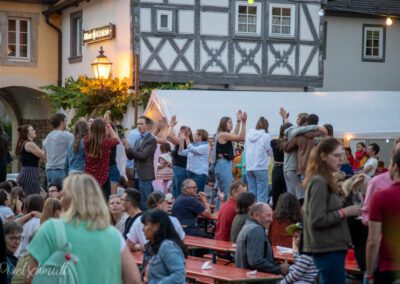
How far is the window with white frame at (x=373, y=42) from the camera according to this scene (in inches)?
1294

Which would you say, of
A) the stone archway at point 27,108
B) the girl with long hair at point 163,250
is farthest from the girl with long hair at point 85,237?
the stone archway at point 27,108

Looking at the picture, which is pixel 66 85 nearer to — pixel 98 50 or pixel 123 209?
pixel 98 50

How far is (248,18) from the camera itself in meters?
28.5

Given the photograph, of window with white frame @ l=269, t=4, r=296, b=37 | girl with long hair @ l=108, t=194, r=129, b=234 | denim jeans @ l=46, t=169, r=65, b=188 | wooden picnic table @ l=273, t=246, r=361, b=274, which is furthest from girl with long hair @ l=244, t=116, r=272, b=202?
window with white frame @ l=269, t=4, r=296, b=37

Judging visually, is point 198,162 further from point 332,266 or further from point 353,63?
point 353,63

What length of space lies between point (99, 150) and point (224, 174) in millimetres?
4438

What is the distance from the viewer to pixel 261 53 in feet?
94.2

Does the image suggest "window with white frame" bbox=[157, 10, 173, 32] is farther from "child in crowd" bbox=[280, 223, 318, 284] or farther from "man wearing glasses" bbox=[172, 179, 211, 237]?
"child in crowd" bbox=[280, 223, 318, 284]

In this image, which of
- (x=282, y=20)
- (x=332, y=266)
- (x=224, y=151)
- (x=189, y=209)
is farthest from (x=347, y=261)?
(x=282, y=20)

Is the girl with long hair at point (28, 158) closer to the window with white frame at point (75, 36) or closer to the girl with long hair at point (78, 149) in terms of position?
the girl with long hair at point (78, 149)

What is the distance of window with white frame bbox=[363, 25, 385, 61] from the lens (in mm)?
32875

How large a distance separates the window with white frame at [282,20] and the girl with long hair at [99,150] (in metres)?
15.1

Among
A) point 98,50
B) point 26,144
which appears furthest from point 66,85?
point 26,144

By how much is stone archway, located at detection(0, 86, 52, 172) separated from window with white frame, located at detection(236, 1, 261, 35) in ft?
25.3
